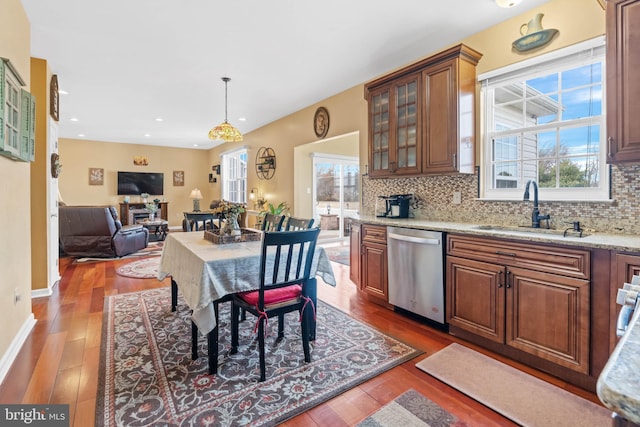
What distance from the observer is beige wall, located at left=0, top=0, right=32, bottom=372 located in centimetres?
218

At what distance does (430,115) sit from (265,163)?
4506 millimetres

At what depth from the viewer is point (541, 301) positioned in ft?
6.95

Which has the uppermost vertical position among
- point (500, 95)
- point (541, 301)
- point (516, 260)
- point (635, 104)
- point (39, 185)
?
point (500, 95)

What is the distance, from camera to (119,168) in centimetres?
954

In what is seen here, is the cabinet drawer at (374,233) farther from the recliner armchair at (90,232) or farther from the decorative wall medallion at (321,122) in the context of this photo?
the recliner armchair at (90,232)

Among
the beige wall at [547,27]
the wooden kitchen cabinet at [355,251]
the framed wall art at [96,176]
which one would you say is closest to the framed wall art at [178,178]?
the framed wall art at [96,176]

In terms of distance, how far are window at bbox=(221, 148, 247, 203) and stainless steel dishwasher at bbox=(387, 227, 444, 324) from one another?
574cm

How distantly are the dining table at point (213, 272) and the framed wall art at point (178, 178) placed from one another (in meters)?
8.49

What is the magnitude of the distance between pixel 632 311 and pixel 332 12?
2807 mm

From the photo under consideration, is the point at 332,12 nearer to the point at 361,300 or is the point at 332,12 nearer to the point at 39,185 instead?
the point at 361,300

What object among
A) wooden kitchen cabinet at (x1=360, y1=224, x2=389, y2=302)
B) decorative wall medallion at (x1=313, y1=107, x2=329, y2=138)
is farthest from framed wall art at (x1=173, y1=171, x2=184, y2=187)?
wooden kitchen cabinet at (x1=360, y1=224, x2=389, y2=302)

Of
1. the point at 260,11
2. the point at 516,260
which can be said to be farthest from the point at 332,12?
the point at 516,260

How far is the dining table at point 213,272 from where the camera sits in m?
2.02

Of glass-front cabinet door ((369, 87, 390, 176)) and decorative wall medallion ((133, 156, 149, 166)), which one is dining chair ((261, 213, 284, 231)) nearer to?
glass-front cabinet door ((369, 87, 390, 176))
